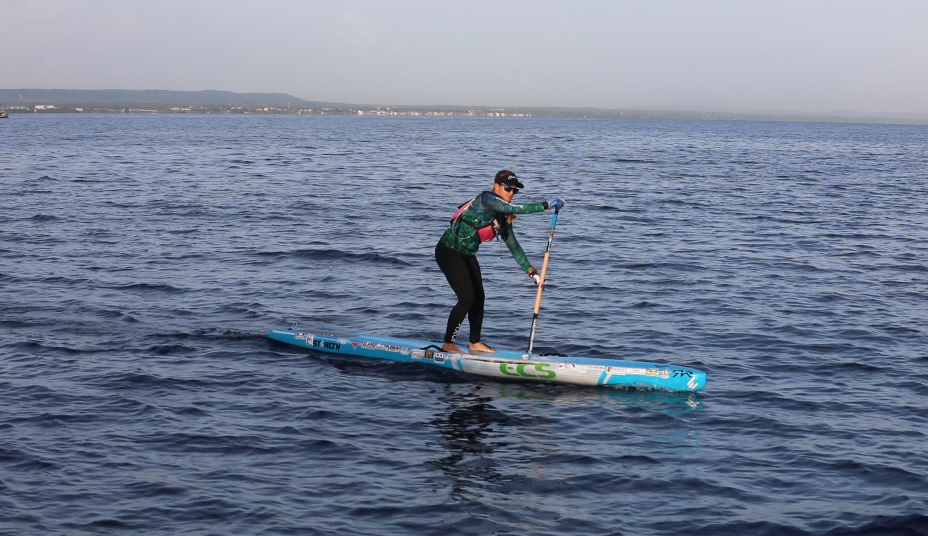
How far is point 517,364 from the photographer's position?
1245 centimetres

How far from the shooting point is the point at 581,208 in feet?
108

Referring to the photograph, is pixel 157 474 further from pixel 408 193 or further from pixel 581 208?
pixel 408 193

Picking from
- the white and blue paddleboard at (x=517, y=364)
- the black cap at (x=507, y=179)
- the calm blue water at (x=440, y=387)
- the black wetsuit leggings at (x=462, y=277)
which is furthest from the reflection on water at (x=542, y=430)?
the black cap at (x=507, y=179)

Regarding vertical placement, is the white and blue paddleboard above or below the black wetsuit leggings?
below

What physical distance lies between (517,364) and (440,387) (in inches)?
43.2

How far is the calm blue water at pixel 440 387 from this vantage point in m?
8.42

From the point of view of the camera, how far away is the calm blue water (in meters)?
8.42

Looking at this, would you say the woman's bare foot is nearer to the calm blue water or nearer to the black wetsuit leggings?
the calm blue water

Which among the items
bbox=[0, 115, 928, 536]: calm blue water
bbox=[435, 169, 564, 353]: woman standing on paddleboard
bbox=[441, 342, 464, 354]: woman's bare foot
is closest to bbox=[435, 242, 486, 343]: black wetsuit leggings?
bbox=[435, 169, 564, 353]: woman standing on paddleboard

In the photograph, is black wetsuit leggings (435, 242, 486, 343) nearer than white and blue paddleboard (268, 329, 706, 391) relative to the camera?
No

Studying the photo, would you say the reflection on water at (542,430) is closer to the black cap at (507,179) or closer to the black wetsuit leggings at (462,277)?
the black wetsuit leggings at (462,277)

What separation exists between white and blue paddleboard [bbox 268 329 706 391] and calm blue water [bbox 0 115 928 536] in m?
0.20

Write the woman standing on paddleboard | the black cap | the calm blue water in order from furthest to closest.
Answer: the woman standing on paddleboard, the black cap, the calm blue water

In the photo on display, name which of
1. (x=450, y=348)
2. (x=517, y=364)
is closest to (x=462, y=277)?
(x=450, y=348)
